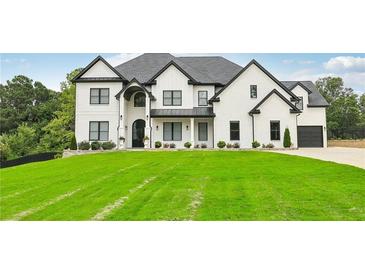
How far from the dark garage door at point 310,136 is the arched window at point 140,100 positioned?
1010cm

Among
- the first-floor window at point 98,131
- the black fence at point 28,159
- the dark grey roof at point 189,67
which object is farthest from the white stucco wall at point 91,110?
the black fence at point 28,159

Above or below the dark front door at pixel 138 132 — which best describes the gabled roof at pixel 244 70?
above

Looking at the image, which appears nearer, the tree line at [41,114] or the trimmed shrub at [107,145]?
the tree line at [41,114]

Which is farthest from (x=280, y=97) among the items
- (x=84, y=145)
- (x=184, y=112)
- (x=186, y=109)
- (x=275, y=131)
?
(x=84, y=145)

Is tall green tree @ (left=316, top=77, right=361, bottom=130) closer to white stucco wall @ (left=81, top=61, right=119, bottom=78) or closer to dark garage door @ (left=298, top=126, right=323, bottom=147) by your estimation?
dark garage door @ (left=298, top=126, right=323, bottom=147)

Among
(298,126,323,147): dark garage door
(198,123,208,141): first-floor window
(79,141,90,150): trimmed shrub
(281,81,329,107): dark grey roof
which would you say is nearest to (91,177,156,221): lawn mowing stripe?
(79,141,90,150): trimmed shrub

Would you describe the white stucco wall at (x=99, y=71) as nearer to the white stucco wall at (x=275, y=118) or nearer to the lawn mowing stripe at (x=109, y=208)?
the white stucco wall at (x=275, y=118)

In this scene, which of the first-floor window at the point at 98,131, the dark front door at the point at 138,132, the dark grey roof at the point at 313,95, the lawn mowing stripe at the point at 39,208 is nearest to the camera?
the lawn mowing stripe at the point at 39,208

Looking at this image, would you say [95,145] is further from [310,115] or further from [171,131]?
[310,115]

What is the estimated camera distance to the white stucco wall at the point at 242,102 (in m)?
18.0
